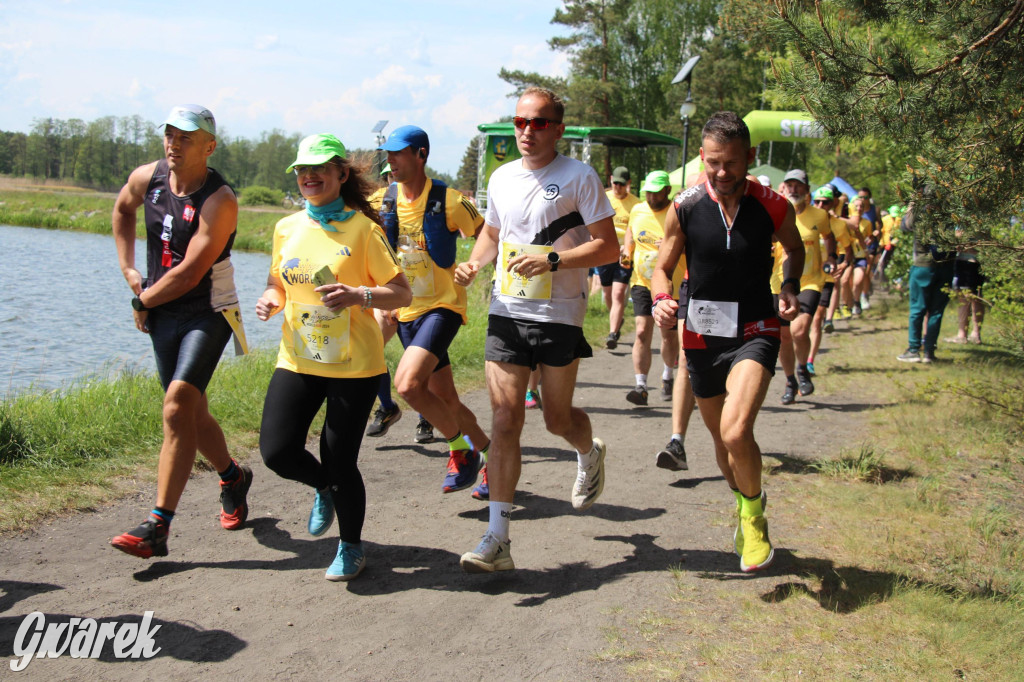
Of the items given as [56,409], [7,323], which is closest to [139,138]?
[7,323]

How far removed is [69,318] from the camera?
16.8 meters

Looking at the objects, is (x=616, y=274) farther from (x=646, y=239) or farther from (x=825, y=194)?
(x=825, y=194)

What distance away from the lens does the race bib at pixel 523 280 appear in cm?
432

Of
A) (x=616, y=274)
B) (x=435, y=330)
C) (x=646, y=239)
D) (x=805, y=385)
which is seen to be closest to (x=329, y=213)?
(x=435, y=330)

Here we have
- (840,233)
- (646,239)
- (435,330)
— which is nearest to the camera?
(435,330)

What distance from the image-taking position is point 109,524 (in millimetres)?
4852

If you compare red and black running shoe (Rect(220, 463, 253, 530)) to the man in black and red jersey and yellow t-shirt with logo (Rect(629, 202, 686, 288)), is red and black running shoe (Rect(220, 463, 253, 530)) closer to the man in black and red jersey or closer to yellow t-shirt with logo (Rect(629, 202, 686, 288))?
the man in black and red jersey

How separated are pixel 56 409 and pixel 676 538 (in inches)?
182

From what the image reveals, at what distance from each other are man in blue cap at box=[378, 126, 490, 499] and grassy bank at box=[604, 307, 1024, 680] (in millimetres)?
1773

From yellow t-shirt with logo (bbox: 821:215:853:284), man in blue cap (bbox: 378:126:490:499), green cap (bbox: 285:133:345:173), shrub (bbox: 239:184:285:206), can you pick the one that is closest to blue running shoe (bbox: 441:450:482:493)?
man in blue cap (bbox: 378:126:490:499)

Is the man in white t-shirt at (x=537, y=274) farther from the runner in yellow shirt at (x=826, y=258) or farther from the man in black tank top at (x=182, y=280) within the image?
the runner in yellow shirt at (x=826, y=258)

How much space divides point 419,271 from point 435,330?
42 centimetres

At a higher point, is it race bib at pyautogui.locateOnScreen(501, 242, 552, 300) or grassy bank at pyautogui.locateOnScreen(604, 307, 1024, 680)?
race bib at pyautogui.locateOnScreen(501, 242, 552, 300)

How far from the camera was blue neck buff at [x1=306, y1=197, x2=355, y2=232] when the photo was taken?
13.6 feet
